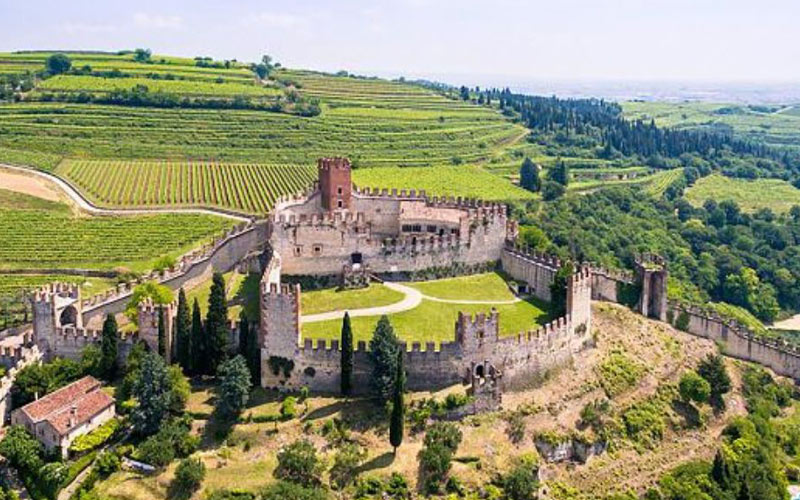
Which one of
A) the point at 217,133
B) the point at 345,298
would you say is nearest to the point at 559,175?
the point at 217,133

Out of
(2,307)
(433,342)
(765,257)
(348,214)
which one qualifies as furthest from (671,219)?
(2,307)

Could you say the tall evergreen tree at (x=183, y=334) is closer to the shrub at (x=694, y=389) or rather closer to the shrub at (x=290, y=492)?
the shrub at (x=290, y=492)

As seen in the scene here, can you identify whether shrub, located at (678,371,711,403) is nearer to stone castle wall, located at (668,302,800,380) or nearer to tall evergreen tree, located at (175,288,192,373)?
stone castle wall, located at (668,302,800,380)

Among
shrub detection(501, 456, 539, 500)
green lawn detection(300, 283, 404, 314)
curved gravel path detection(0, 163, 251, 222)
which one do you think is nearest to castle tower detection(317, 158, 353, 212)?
green lawn detection(300, 283, 404, 314)

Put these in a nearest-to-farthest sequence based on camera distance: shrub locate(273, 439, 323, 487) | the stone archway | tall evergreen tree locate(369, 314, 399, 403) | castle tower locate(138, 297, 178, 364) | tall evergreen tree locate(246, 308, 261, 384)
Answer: shrub locate(273, 439, 323, 487), tall evergreen tree locate(369, 314, 399, 403), tall evergreen tree locate(246, 308, 261, 384), castle tower locate(138, 297, 178, 364), the stone archway

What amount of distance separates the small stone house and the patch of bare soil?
58220mm

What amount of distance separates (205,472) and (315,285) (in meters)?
22.6

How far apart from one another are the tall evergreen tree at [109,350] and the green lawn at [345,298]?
13282 mm

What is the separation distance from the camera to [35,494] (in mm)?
46219

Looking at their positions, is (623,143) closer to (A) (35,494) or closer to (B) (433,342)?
(B) (433,342)

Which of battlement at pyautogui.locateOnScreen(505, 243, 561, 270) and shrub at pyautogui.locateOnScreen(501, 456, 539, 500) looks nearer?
shrub at pyautogui.locateOnScreen(501, 456, 539, 500)

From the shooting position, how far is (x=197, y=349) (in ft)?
180

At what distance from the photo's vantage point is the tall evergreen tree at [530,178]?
12769cm

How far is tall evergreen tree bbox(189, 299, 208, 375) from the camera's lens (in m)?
54.6
